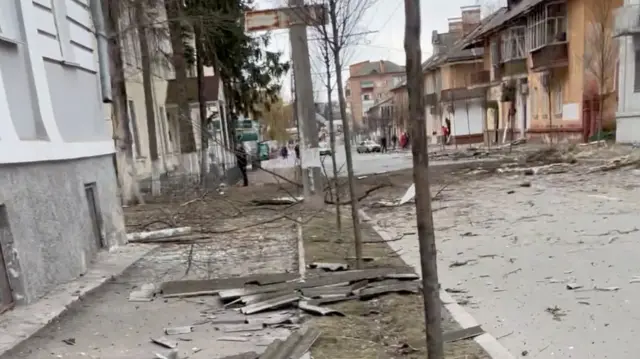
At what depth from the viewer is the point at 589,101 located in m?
29.0

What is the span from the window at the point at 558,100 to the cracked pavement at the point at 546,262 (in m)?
19.0

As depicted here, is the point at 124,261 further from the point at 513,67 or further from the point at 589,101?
the point at 513,67

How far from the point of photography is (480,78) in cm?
4912

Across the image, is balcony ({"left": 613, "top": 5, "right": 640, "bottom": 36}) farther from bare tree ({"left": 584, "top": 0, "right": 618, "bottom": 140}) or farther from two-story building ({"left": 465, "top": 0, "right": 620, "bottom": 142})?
two-story building ({"left": 465, "top": 0, "right": 620, "bottom": 142})

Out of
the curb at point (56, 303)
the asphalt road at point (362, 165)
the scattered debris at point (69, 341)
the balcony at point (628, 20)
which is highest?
the balcony at point (628, 20)

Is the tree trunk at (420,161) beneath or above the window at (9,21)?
beneath

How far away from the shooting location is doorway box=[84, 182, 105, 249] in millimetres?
8826

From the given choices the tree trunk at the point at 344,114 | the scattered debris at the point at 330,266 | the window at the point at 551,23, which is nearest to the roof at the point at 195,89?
the window at the point at 551,23

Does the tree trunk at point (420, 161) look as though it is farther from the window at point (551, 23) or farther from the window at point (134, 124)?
the window at point (551, 23)

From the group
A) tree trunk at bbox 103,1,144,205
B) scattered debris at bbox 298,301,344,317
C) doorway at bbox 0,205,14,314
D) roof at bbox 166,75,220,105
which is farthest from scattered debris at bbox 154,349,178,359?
roof at bbox 166,75,220,105

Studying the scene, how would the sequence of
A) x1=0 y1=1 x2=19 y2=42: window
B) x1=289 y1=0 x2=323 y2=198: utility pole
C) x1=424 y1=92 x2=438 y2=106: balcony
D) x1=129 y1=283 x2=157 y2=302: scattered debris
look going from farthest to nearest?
x1=424 y1=92 x2=438 y2=106: balcony < x1=289 y1=0 x2=323 y2=198: utility pole < x1=129 y1=283 x2=157 y2=302: scattered debris < x1=0 y1=1 x2=19 y2=42: window

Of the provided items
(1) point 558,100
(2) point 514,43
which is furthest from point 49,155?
(2) point 514,43

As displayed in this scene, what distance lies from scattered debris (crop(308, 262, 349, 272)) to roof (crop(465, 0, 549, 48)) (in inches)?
1133

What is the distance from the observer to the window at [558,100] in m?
32.8
